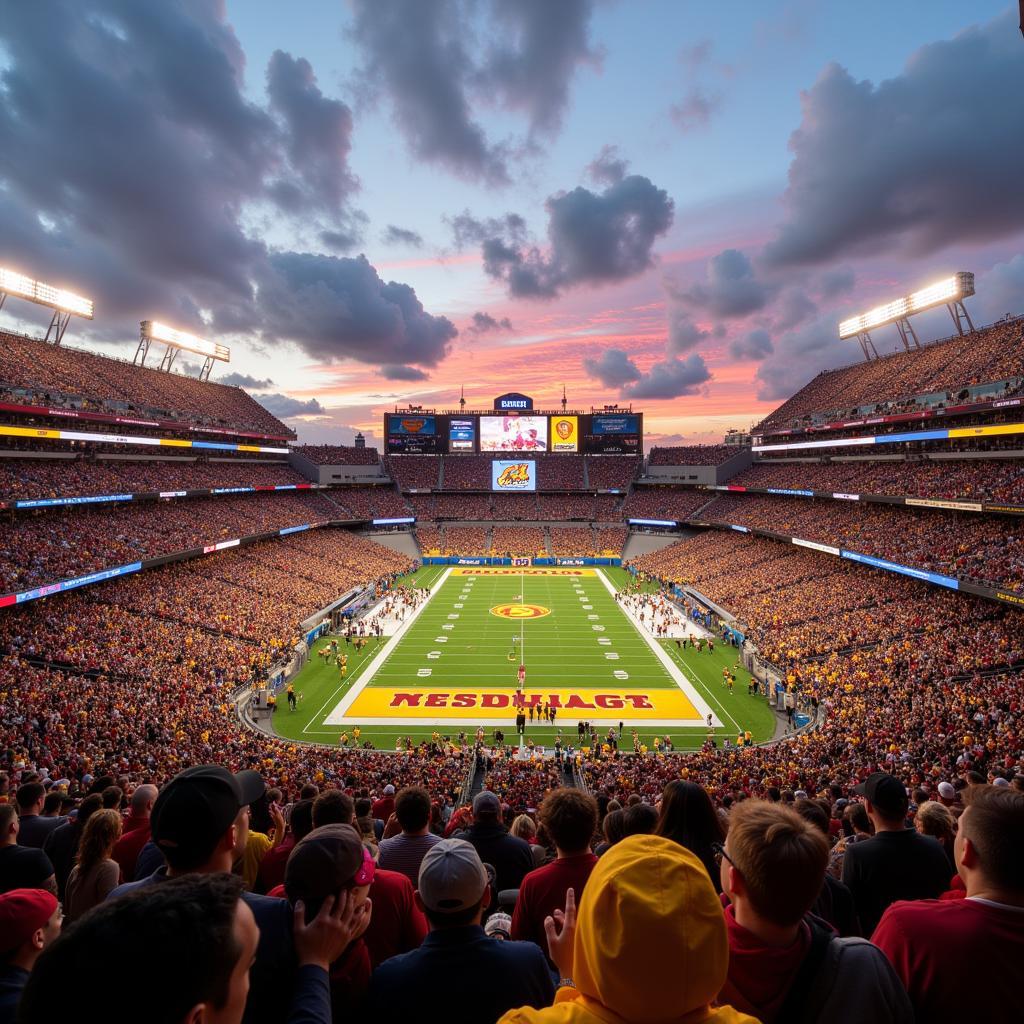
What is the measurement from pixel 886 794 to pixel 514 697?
2269 cm

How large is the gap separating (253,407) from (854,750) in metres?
63.5

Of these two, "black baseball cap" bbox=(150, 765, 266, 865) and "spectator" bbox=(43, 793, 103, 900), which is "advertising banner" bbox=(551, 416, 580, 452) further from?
"black baseball cap" bbox=(150, 765, 266, 865)

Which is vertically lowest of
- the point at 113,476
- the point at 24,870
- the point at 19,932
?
the point at 24,870

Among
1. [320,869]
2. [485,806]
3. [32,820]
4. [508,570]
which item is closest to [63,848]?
[32,820]

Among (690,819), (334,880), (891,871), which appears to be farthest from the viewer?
(891,871)

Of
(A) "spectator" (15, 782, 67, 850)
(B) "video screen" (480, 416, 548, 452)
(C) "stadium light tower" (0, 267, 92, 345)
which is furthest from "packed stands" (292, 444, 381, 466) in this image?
(A) "spectator" (15, 782, 67, 850)

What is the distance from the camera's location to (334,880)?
242cm

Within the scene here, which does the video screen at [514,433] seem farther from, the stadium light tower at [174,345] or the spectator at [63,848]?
the spectator at [63,848]

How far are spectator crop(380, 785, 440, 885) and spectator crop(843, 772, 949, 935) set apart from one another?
3.28 metres

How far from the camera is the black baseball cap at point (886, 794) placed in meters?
4.85

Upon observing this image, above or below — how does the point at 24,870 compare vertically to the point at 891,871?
below

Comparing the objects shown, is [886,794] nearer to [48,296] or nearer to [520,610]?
[520,610]

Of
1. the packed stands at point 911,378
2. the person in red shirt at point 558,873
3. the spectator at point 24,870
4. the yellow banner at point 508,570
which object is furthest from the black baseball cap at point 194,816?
the yellow banner at point 508,570

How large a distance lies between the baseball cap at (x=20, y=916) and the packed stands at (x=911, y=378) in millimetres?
40313
